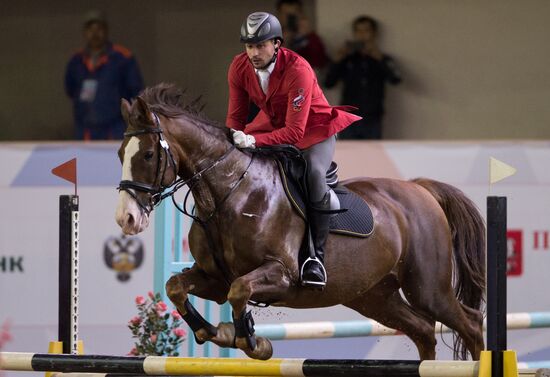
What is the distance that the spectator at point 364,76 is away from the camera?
766cm

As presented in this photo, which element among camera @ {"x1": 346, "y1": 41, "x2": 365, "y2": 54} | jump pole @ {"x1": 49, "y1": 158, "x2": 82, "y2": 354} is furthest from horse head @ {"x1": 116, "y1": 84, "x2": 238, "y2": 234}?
camera @ {"x1": 346, "y1": 41, "x2": 365, "y2": 54}

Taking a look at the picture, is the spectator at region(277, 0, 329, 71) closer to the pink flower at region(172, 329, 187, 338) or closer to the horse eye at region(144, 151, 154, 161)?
the pink flower at region(172, 329, 187, 338)

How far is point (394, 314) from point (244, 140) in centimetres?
132

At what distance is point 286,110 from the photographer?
4664mm

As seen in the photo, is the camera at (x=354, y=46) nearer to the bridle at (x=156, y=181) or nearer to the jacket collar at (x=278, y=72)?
the jacket collar at (x=278, y=72)

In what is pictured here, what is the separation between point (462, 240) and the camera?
5590mm

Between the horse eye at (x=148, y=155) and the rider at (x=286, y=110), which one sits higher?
the rider at (x=286, y=110)

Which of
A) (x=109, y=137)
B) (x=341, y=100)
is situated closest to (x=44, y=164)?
(x=109, y=137)

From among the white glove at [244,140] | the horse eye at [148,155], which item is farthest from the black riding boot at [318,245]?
the horse eye at [148,155]

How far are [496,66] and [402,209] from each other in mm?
2977

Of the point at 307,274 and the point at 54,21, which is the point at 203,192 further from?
the point at 54,21

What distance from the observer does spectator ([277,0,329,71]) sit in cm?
766

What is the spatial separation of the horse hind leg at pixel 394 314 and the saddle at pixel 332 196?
569 millimetres

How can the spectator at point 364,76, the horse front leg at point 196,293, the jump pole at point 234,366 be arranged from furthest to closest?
the spectator at point 364,76 → the horse front leg at point 196,293 → the jump pole at point 234,366
